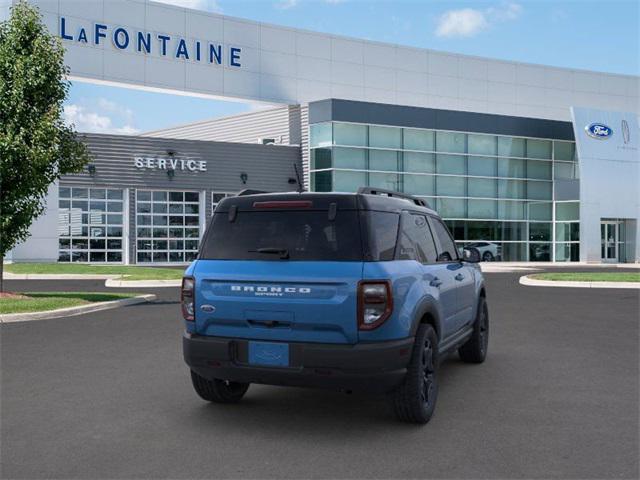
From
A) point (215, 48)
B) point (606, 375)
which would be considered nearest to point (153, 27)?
point (215, 48)

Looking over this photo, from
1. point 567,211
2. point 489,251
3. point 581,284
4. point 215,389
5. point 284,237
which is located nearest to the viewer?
point 284,237

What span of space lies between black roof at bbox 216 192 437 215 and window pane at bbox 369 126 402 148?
102ft

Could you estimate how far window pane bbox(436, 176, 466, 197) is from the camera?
38.9 metres

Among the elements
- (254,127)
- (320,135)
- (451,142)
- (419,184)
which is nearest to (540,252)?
(451,142)

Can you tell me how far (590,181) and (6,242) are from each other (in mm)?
34002

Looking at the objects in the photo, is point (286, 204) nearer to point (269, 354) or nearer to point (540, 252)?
point (269, 354)

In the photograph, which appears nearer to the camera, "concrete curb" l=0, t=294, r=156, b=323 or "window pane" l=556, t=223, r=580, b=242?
"concrete curb" l=0, t=294, r=156, b=323

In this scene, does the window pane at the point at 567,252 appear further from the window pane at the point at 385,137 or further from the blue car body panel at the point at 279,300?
the blue car body panel at the point at 279,300

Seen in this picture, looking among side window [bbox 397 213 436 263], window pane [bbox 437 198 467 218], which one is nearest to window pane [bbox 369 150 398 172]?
window pane [bbox 437 198 467 218]

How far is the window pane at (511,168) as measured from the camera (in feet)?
134

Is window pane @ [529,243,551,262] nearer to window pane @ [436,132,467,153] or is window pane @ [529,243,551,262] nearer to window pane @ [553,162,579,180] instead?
window pane @ [553,162,579,180]

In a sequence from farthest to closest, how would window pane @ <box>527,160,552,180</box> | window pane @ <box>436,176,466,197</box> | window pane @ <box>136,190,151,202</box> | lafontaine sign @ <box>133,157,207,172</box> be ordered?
1. window pane @ <box>527,160,552,180</box>
2. window pane @ <box>436,176,466,197</box>
3. window pane @ <box>136,190,151,202</box>
4. lafontaine sign @ <box>133,157,207,172</box>

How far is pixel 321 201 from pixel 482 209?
35590mm

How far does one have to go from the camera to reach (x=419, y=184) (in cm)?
3828
